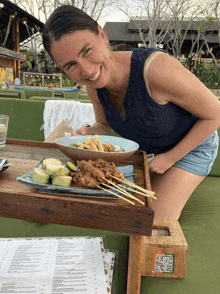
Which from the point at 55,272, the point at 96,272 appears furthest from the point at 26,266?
the point at 96,272

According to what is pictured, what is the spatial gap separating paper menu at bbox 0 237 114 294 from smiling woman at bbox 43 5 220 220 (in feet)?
1.58

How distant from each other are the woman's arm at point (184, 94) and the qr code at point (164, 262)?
44cm

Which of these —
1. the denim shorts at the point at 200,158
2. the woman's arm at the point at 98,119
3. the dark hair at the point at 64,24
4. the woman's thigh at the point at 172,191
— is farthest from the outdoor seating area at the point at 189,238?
the dark hair at the point at 64,24

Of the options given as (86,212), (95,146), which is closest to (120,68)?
(95,146)

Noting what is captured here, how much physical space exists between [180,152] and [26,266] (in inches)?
34.1

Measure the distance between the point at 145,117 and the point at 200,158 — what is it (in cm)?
45

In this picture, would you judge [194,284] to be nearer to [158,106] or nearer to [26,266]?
[26,266]

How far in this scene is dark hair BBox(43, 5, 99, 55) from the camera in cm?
93

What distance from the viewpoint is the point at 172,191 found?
1331mm

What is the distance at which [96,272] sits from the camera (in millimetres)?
874

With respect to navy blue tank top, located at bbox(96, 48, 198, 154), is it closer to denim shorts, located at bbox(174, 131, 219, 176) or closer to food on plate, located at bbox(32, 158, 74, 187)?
denim shorts, located at bbox(174, 131, 219, 176)

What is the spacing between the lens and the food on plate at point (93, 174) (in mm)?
723

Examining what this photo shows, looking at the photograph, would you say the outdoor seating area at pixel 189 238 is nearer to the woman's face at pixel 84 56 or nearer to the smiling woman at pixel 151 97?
the smiling woman at pixel 151 97

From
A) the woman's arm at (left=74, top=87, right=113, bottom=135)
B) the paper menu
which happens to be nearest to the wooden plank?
the paper menu
